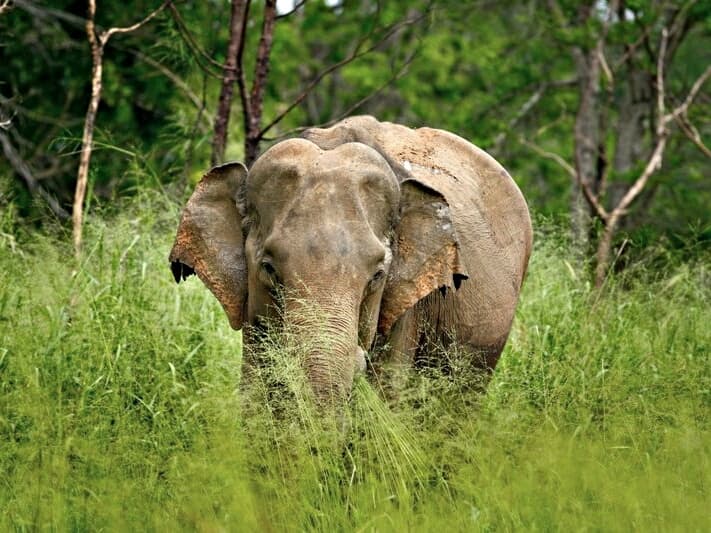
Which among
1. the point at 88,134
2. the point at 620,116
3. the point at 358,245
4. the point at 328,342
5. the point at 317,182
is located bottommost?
the point at 620,116

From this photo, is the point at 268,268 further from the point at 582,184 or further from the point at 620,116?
the point at 620,116

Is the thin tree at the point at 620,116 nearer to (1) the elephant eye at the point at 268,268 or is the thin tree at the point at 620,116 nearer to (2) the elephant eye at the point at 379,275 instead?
(2) the elephant eye at the point at 379,275

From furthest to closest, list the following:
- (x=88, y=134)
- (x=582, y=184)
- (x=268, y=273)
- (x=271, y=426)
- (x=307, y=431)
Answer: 1. (x=582, y=184)
2. (x=88, y=134)
3. (x=268, y=273)
4. (x=271, y=426)
5. (x=307, y=431)

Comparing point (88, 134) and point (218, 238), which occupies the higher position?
point (88, 134)

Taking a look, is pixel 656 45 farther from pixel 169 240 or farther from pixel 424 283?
Result: pixel 424 283

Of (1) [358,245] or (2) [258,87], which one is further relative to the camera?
(2) [258,87]

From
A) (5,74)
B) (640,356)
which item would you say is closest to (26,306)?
(640,356)

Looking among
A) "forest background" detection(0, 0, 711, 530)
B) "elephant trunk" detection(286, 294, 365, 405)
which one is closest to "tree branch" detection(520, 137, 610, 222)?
"forest background" detection(0, 0, 711, 530)

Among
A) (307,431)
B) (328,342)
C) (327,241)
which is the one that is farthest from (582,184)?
(307,431)

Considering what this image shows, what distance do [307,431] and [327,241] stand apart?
86cm

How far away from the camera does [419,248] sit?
624 centimetres

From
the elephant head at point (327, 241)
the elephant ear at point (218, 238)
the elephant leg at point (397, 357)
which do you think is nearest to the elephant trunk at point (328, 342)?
the elephant head at point (327, 241)

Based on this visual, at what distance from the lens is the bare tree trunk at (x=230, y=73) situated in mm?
9086

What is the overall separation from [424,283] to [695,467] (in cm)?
145
